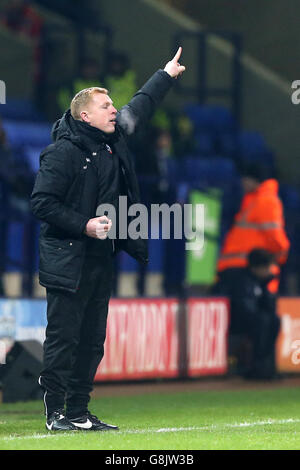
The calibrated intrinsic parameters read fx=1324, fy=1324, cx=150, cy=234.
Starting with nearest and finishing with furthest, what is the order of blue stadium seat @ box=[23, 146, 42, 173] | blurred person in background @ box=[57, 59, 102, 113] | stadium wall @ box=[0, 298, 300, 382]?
stadium wall @ box=[0, 298, 300, 382]
blue stadium seat @ box=[23, 146, 42, 173]
blurred person in background @ box=[57, 59, 102, 113]

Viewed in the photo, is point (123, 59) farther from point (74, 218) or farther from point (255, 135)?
point (74, 218)

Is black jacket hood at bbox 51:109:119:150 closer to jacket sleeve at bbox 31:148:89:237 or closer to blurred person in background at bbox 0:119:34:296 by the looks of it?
jacket sleeve at bbox 31:148:89:237

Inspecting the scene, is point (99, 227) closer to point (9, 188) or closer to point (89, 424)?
point (89, 424)

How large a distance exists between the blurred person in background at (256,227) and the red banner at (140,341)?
93cm

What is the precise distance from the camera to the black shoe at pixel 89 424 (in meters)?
8.05

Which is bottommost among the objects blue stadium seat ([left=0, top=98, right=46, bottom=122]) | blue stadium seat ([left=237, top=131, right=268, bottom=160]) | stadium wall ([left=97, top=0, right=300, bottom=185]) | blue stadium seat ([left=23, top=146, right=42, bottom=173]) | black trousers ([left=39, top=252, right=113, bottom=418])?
black trousers ([left=39, top=252, right=113, bottom=418])

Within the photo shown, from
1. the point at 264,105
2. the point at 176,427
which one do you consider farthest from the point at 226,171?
the point at 176,427

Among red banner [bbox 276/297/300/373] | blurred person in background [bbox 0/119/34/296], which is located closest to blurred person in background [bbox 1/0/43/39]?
blurred person in background [bbox 0/119/34/296]

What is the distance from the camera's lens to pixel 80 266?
786cm

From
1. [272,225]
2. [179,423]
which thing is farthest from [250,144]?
[179,423]

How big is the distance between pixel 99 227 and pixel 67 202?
333 millimetres

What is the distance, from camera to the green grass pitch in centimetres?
736

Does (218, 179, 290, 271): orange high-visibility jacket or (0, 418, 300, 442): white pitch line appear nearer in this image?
(0, 418, 300, 442): white pitch line

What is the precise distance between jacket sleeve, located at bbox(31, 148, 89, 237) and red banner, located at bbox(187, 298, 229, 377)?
210 inches
